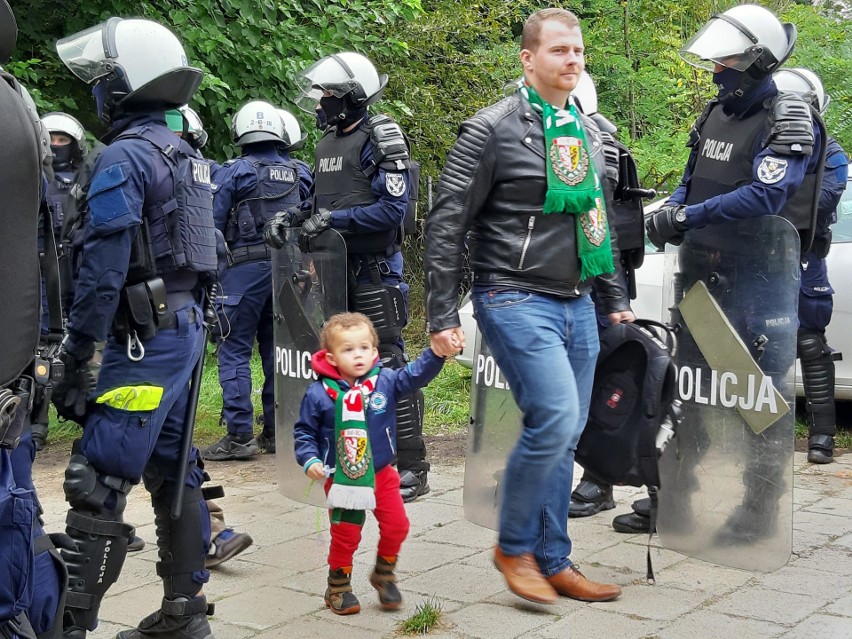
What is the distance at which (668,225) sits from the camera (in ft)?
16.5

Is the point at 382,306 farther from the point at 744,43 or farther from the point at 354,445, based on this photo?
the point at 744,43

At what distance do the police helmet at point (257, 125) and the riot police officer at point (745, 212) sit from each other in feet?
10.7

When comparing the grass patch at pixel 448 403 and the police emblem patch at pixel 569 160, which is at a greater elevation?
the police emblem patch at pixel 569 160

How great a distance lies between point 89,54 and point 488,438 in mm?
2325

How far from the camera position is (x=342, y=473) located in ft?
13.9

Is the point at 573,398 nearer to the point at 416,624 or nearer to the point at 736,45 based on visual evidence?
the point at 416,624

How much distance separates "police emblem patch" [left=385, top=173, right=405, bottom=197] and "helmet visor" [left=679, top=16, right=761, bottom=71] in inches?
60.4

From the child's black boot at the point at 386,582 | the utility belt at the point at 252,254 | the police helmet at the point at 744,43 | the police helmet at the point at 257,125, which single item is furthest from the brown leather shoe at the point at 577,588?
the police helmet at the point at 257,125

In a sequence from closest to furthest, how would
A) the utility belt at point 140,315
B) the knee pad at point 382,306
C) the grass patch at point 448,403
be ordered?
the utility belt at point 140,315 → the knee pad at point 382,306 → the grass patch at point 448,403

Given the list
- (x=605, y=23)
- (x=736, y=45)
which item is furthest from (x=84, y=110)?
(x=736, y=45)

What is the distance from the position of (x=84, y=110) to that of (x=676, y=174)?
5790 mm

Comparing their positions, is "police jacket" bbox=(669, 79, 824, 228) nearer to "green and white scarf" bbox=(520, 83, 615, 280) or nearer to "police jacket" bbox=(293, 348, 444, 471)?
"green and white scarf" bbox=(520, 83, 615, 280)

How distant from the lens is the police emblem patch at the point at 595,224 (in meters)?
4.16

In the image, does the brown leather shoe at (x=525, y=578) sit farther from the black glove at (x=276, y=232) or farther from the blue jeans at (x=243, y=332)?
the blue jeans at (x=243, y=332)
